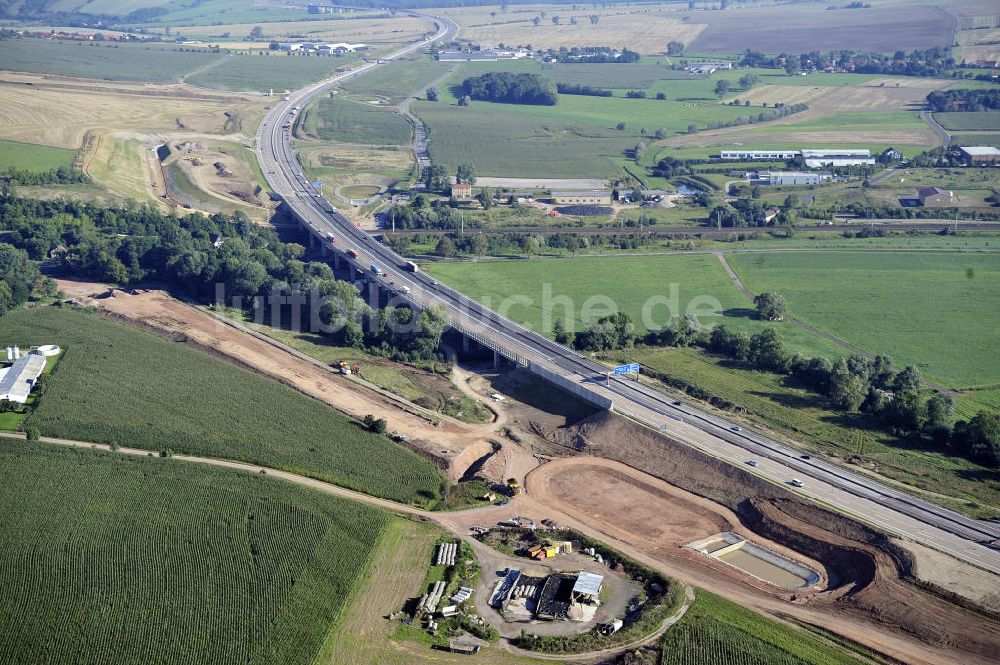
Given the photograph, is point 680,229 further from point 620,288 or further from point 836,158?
point 836,158

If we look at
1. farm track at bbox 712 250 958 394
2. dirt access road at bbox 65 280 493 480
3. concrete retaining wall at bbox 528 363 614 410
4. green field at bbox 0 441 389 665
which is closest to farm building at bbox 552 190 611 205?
farm track at bbox 712 250 958 394

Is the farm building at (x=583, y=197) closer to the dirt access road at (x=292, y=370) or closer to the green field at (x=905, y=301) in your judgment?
the green field at (x=905, y=301)

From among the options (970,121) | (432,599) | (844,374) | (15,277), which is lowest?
(432,599)

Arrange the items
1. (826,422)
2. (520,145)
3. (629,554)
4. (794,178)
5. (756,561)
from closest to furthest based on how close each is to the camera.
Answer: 1. (629,554)
2. (756,561)
3. (826,422)
4. (794,178)
5. (520,145)

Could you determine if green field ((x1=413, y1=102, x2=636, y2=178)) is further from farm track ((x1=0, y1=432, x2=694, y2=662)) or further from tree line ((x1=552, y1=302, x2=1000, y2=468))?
farm track ((x1=0, y1=432, x2=694, y2=662))

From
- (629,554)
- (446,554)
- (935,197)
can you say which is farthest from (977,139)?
(446,554)
